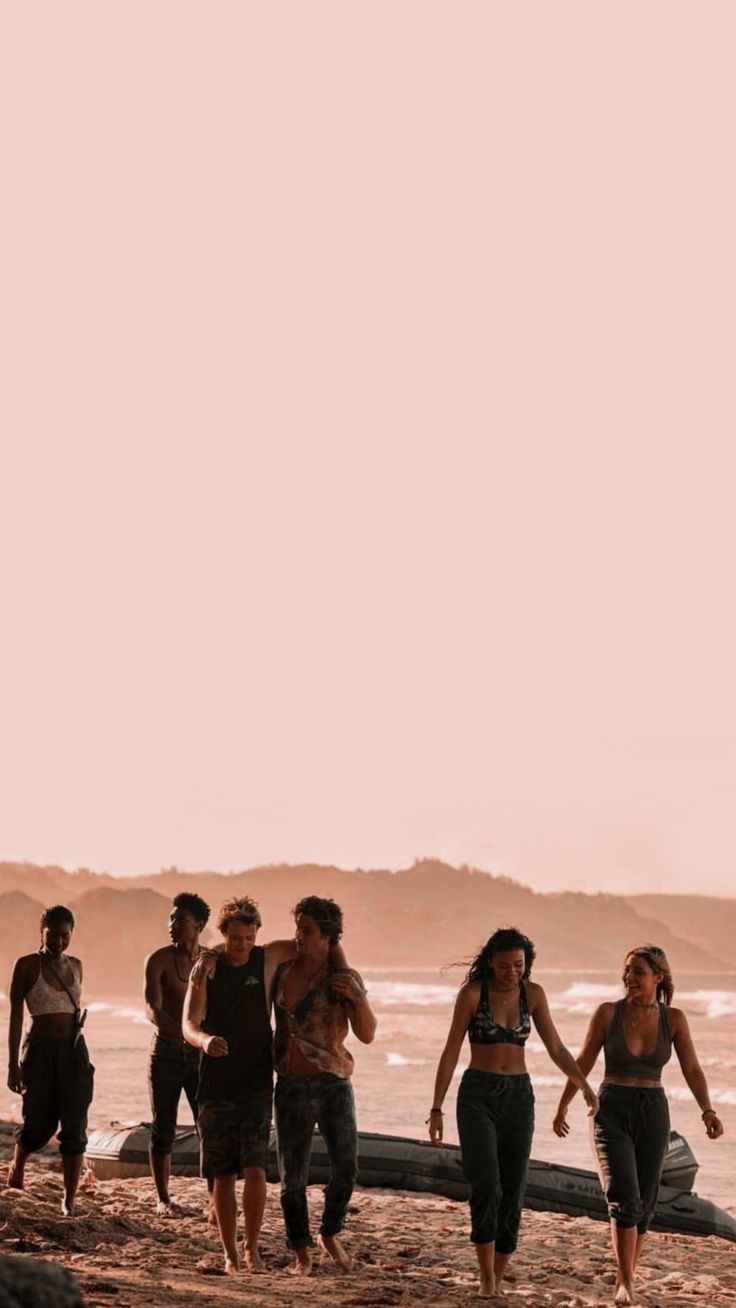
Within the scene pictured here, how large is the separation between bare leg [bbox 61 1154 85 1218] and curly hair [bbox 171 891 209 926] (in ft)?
5.50

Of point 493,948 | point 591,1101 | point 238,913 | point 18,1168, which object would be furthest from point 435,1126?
point 18,1168

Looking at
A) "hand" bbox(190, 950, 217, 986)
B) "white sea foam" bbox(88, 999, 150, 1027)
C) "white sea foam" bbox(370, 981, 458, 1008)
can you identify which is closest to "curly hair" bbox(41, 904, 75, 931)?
"hand" bbox(190, 950, 217, 986)

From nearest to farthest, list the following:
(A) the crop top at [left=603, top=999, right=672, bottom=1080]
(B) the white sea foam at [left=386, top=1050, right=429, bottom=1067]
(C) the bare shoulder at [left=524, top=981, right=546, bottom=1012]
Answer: (C) the bare shoulder at [left=524, top=981, right=546, bottom=1012] → (A) the crop top at [left=603, top=999, right=672, bottom=1080] → (B) the white sea foam at [left=386, top=1050, right=429, bottom=1067]

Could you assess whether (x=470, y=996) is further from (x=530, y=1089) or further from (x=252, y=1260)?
(x=252, y=1260)

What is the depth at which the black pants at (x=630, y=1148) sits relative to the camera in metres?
9.05

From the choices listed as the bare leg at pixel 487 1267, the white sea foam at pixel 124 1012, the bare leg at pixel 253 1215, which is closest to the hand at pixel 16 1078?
the bare leg at pixel 253 1215

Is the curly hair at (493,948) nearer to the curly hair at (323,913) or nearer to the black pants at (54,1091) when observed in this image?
the curly hair at (323,913)

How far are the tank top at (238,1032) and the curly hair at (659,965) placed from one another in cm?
199

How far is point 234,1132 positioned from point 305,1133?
0.38 metres

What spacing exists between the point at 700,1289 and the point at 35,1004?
446 centimetres

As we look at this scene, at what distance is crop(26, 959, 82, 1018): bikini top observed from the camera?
10883mm

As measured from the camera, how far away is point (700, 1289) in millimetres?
10297

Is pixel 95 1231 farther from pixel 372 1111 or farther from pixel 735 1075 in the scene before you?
pixel 735 1075

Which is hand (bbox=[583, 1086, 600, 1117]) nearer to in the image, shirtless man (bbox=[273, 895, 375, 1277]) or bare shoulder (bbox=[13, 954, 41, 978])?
shirtless man (bbox=[273, 895, 375, 1277])
